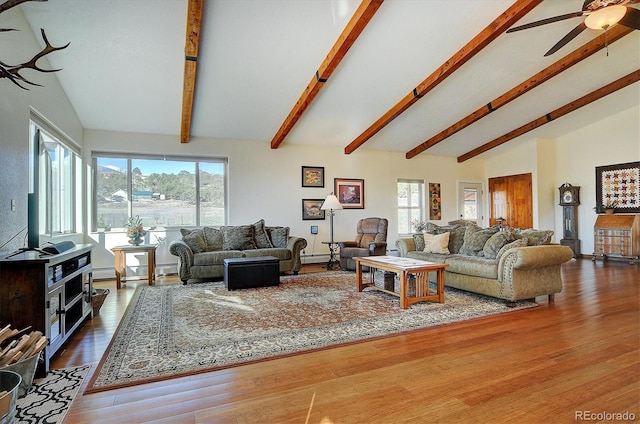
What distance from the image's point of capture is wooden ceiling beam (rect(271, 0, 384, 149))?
11.9 ft

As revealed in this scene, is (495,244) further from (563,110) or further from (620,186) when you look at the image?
(620,186)

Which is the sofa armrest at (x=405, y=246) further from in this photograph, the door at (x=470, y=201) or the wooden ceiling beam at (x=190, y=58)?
the door at (x=470, y=201)

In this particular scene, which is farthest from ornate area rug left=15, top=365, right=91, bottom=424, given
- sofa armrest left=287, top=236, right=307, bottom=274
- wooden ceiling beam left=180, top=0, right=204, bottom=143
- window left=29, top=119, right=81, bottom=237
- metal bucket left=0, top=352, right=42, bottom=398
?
sofa armrest left=287, top=236, right=307, bottom=274

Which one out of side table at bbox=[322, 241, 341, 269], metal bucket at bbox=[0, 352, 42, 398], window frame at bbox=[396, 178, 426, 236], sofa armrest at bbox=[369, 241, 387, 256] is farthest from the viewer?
window frame at bbox=[396, 178, 426, 236]

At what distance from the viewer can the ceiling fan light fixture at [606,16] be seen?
315cm

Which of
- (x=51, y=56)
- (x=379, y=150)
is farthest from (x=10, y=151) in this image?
(x=379, y=150)

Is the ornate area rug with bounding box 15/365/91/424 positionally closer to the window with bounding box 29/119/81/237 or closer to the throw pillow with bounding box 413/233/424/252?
the window with bounding box 29/119/81/237

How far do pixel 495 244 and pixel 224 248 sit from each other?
13.6ft

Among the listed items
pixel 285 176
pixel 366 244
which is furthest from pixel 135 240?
pixel 366 244

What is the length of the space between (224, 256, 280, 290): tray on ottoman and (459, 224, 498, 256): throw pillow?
107 inches

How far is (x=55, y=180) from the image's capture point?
15.4 ft

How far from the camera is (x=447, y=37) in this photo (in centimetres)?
438

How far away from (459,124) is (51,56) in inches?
263

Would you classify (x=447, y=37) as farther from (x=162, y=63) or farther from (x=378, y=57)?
(x=162, y=63)
